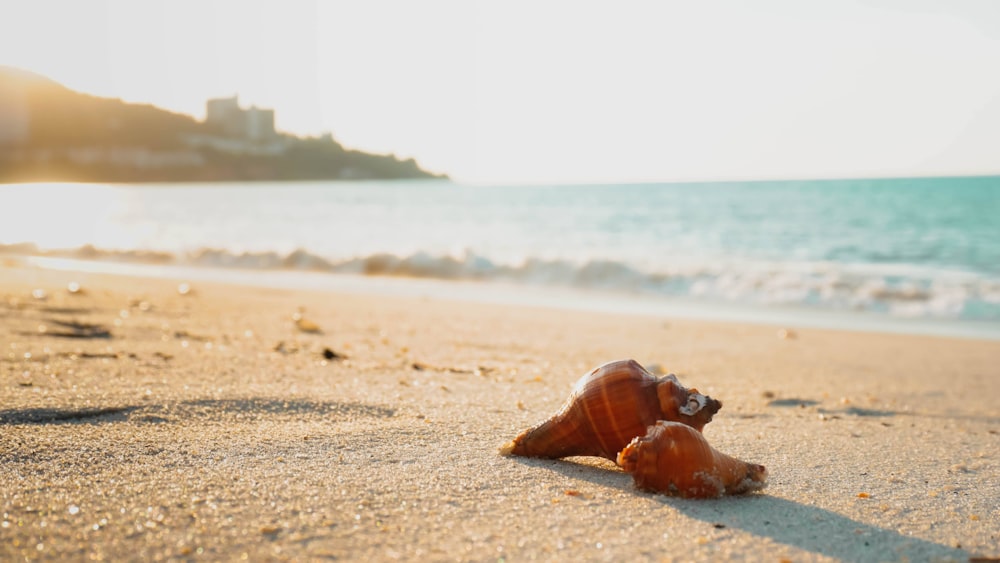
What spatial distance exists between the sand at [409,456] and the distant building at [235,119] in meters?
92.1

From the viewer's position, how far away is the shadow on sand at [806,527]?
7.21 ft

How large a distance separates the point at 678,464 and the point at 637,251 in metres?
21.1

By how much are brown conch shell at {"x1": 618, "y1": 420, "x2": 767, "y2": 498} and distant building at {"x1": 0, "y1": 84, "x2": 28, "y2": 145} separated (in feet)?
178

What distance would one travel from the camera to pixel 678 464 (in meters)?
2.50

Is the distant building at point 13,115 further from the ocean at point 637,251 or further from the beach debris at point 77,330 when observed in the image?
the beach debris at point 77,330

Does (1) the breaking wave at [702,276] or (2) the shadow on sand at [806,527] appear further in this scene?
(1) the breaking wave at [702,276]

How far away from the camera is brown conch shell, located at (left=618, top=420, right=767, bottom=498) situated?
248 centimetres

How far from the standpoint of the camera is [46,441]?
285cm

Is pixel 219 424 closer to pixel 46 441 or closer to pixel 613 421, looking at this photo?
pixel 46 441

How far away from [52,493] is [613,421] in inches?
67.9

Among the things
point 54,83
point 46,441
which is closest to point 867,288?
point 46,441

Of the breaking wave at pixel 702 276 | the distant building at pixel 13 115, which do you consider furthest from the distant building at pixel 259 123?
the breaking wave at pixel 702 276

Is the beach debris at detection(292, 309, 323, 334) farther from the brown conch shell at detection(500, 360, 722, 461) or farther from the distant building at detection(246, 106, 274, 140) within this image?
the distant building at detection(246, 106, 274, 140)

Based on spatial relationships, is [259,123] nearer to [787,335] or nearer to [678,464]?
[787,335]
